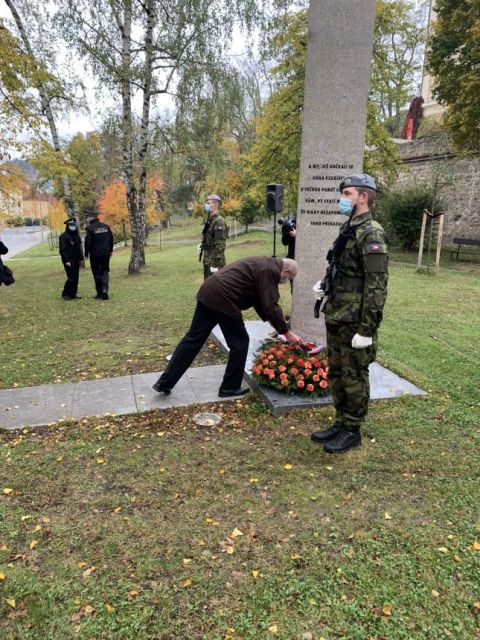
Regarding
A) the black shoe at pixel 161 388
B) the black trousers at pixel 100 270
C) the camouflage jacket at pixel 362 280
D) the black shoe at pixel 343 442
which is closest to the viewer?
the camouflage jacket at pixel 362 280

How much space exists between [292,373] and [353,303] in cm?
134

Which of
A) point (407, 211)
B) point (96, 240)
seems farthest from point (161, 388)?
point (407, 211)

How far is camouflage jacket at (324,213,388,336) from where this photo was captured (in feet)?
11.0

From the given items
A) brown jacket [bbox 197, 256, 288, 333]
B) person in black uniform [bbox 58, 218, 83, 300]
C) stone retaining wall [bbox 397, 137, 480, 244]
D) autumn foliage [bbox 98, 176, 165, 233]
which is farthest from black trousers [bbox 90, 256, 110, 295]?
autumn foliage [bbox 98, 176, 165, 233]

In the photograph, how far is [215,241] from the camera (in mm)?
9164

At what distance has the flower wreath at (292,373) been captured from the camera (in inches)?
185

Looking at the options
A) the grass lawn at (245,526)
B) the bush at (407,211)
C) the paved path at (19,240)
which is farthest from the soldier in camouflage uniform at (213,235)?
the paved path at (19,240)

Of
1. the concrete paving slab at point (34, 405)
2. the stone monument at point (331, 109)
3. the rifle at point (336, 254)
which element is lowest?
the concrete paving slab at point (34, 405)

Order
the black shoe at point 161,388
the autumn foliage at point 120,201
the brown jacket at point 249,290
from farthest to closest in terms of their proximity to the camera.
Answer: the autumn foliage at point 120,201 → the black shoe at point 161,388 → the brown jacket at point 249,290

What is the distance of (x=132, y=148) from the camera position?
14.4 m

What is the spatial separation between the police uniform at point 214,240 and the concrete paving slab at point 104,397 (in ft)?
14.2

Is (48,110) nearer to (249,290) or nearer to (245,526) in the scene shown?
(249,290)

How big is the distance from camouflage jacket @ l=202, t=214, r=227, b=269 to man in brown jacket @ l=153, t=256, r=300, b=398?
4.62m

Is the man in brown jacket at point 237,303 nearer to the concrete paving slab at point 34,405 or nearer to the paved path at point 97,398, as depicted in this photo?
the paved path at point 97,398
